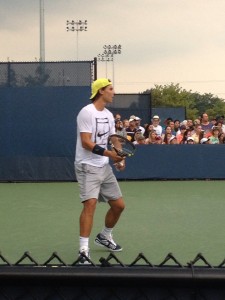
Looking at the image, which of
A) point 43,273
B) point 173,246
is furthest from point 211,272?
point 173,246

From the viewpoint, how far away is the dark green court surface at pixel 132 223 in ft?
22.2

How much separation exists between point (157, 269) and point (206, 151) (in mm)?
13296

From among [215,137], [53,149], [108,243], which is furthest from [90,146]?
[215,137]

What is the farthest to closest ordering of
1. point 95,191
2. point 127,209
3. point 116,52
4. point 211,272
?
1. point 116,52
2. point 127,209
3. point 95,191
4. point 211,272

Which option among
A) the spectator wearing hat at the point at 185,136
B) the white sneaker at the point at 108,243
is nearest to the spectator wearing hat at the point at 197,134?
the spectator wearing hat at the point at 185,136

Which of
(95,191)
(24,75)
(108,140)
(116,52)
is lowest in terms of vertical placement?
(95,191)

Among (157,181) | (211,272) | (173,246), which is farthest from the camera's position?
(157,181)

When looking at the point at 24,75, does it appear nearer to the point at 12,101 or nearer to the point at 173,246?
the point at 12,101

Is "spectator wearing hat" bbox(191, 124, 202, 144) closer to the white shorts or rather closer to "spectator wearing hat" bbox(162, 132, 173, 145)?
"spectator wearing hat" bbox(162, 132, 173, 145)

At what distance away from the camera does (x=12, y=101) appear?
598 inches

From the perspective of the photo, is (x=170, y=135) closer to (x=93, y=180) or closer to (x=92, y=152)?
(x=93, y=180)

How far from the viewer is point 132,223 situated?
344 inches

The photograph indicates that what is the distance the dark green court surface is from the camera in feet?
22.2

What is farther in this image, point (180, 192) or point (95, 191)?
point (180, 192)
